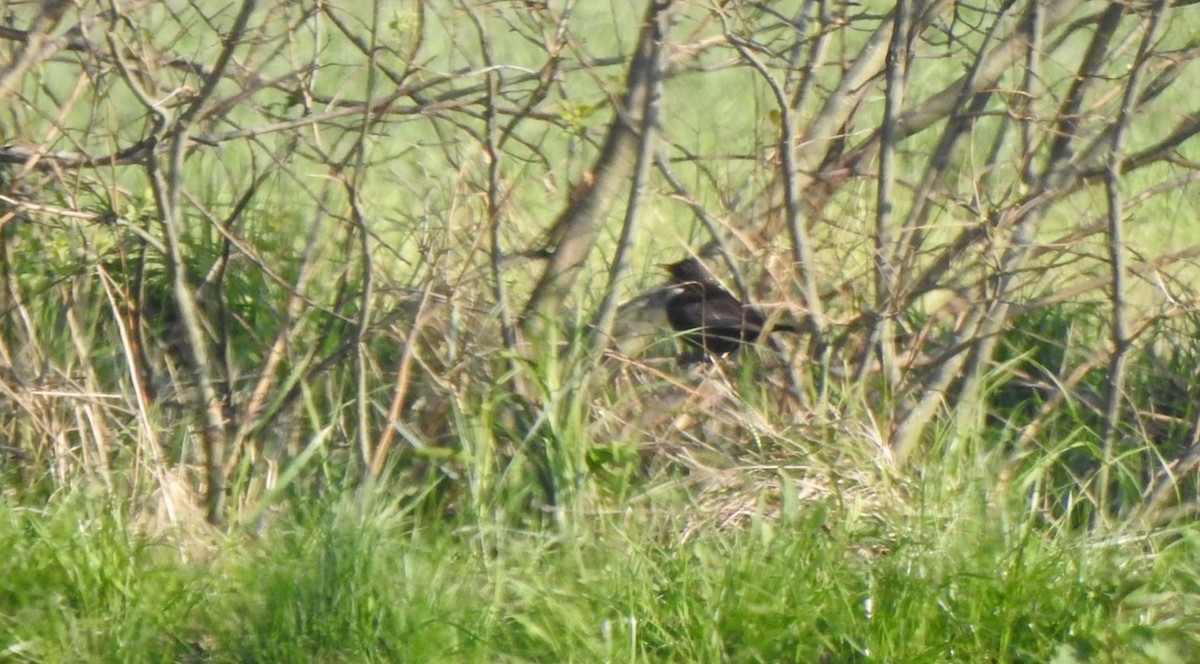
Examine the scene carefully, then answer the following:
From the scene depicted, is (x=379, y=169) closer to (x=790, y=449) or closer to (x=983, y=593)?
(x=790, y=449)

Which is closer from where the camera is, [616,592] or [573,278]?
[616,592]

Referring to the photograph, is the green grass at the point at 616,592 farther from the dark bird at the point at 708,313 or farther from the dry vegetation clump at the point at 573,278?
the dark bird at the point at 708,313

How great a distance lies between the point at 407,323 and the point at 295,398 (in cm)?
38

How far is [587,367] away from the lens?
14.2ft

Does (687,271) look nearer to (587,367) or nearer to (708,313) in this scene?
(708,313)

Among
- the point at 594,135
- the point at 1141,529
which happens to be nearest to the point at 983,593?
the point at 1141,529

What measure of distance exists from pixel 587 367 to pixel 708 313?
677 millimetres

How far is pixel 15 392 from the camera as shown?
4.42 meters

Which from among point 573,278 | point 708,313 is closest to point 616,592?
point 573,278

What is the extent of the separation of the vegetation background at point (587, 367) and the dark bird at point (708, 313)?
0.23 feet

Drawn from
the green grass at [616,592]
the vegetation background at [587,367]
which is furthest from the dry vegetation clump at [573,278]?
the green grass at [616,592]

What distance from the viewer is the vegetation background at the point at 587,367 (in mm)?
3611

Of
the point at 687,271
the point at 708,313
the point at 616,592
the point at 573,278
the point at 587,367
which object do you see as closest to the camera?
the point at 616,592

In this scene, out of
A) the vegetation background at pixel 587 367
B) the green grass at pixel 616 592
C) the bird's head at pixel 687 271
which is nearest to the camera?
the green grass at pixel 616 592
